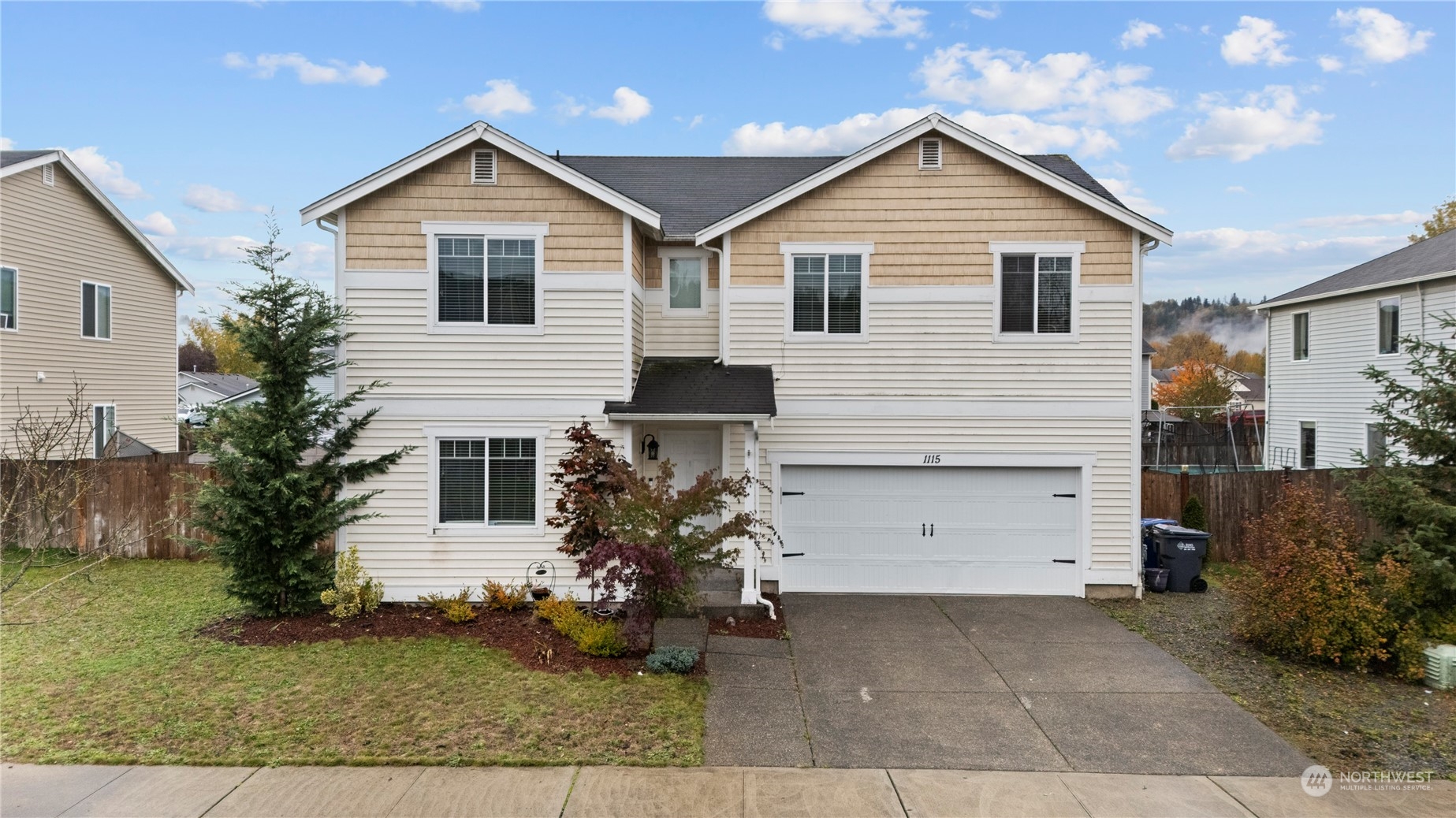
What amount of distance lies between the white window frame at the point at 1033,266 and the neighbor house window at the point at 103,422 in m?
19.3

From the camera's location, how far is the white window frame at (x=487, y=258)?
10.8m

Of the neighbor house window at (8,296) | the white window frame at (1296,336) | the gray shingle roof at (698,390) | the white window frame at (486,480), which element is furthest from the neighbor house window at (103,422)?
the white window frame at (1296,336)

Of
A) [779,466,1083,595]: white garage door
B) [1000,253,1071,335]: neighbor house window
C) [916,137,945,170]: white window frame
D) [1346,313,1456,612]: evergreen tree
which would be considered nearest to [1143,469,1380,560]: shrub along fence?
[779,466,1083,595]: white garage door

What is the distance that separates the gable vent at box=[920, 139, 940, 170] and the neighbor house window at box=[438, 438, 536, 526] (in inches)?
285

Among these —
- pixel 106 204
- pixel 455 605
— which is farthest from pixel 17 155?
pixel 455 605

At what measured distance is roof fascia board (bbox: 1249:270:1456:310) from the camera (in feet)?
56.5

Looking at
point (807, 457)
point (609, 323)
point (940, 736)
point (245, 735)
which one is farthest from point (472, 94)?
point (940, 736)

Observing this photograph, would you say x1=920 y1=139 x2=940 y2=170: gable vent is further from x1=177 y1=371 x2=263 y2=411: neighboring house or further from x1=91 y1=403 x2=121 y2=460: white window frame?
x1=177 y1=371 x2=263 y2=411: neighboring house

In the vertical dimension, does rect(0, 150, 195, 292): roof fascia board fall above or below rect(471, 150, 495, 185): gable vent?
above

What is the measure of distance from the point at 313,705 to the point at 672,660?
350 cm

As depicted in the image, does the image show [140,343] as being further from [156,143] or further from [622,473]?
[622,473]

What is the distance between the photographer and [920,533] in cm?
1177

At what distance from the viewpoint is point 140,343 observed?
19094 millimetres

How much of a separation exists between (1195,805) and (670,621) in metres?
6.31
